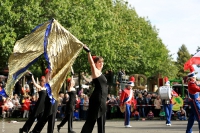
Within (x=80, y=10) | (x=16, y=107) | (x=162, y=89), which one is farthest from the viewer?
(x=80, y=10)

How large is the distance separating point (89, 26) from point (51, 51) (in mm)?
26391

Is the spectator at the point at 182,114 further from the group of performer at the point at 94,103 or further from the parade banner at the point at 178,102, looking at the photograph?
the group of performer at the point at 94,103

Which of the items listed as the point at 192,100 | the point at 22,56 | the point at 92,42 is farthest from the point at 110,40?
the point at 22,56

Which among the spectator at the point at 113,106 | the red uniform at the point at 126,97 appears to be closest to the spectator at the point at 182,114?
the spectator at the point at 113,106

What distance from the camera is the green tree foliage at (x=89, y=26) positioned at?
30.9 meters

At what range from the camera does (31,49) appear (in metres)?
10.9

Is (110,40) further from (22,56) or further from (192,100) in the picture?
(22,56)

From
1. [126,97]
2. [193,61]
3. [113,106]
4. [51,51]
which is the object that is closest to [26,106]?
[113,106]

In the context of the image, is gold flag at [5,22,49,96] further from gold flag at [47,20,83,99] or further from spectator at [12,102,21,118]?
spectator at [12,102,21,118]

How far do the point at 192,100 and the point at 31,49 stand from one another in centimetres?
517

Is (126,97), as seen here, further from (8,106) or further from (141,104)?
(8,106)

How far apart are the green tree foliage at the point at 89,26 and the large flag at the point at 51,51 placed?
19.2 metres

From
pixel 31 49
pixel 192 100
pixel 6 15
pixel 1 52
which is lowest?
pixel 192 100

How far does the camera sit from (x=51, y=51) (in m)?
9.89
